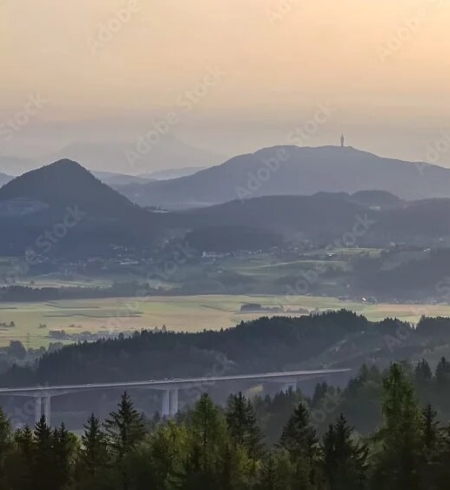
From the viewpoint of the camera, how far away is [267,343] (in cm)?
12925

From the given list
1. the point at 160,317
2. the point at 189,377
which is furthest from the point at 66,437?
the point at 160,317

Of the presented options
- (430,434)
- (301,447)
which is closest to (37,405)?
(301,447)

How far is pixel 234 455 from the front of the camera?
3338 centimetres

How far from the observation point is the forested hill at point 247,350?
114 meters

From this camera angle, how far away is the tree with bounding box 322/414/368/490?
1303 inches

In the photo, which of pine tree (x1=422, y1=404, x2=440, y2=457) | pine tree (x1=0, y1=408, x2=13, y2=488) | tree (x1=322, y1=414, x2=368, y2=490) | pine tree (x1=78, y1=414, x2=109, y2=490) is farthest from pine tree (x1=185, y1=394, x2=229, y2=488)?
pine tree (x1=0, y1=408, x2=13, y2=488)

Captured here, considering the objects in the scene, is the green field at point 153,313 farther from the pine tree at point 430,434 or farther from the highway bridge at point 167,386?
the pine tree at point 430,434

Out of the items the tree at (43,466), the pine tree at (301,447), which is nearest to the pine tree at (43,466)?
the tree at (43,466)

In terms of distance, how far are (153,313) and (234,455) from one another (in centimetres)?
14790

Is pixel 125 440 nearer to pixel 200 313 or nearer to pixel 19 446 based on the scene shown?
pixel 19 446

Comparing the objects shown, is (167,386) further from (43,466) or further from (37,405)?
(43,466)

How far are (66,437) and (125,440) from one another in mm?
1555

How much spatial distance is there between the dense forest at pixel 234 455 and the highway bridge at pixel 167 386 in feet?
198

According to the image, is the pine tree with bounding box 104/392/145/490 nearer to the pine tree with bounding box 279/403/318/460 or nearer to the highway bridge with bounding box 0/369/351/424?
the pine tree with bounding box 279/403/318/460
